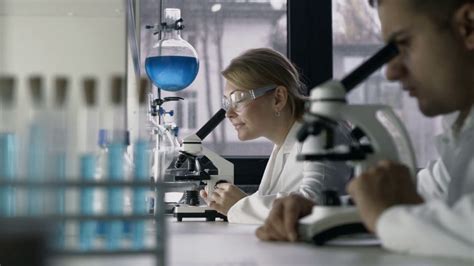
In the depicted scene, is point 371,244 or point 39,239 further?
point 371,244

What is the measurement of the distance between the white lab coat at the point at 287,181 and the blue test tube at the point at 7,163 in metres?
1.23

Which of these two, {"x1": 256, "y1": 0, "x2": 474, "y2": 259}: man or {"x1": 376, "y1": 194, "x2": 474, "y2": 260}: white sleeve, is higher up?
{"x1": 256, "y1": 0, "x2": 474, "y2": 259}: man

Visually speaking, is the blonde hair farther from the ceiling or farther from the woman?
the ceiling

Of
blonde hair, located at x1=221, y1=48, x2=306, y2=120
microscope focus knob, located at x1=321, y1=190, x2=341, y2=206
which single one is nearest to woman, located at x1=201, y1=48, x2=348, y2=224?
blonde hair, located at x1=221, y1=48, x2=306, y2=120

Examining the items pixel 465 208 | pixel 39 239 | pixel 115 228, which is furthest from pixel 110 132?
pixel 465 208

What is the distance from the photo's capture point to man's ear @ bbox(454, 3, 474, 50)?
1.48 m

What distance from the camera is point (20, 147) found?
0.81 metres

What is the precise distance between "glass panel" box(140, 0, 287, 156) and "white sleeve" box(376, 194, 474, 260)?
262 cm

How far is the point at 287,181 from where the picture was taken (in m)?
2.56

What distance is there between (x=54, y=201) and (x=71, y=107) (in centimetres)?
14

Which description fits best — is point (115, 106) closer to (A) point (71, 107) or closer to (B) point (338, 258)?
(A) point (71, 107)

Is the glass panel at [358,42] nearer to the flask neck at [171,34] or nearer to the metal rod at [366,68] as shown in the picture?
the flask neck at [171,34]

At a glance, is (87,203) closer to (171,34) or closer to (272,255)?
(272,255)

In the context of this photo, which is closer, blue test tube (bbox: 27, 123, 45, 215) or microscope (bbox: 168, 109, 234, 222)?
blue test tube (bbox: 27, 123, 45, 215)
